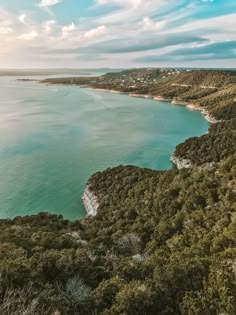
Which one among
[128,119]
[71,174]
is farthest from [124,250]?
[128,119]

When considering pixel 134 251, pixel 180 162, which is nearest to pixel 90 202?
pixel 134 251

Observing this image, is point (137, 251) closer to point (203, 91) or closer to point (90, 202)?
point (90, 202)

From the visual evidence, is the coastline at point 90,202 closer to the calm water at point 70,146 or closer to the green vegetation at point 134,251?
the green vegetation at point 134,251

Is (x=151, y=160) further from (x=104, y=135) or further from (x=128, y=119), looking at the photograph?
(x=128, y=119)

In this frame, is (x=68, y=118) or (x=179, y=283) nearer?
(x=179, y=283)

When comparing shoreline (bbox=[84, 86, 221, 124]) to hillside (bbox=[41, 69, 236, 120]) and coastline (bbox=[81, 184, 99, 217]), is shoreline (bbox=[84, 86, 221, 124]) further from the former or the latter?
coastline (bbox=[81, 184, 99, 217])
